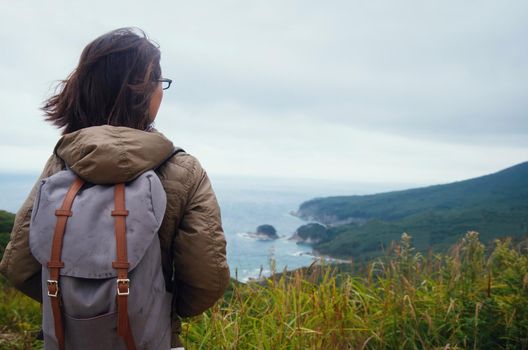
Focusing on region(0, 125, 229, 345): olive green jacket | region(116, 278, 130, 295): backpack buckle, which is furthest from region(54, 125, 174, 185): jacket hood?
region(116, 278, 130, 295): backpack buckle

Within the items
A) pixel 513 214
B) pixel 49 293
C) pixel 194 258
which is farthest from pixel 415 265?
pixel 513 214

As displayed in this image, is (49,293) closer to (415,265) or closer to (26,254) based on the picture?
(26,254)

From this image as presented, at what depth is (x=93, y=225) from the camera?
1297 millimetres

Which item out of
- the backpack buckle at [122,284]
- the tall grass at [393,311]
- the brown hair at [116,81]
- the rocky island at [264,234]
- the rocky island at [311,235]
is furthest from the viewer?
the rocky island at [311,235]

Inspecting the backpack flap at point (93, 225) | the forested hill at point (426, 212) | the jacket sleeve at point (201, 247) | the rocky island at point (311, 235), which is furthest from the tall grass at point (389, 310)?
the rocky island at point (311, 235)

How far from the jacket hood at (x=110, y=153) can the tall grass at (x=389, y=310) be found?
153 centimetres

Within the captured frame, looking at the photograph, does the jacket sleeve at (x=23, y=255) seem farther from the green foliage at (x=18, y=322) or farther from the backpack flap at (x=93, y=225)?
the green foliage at (x=18, y=322)

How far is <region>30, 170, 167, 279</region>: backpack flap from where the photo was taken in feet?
4.17

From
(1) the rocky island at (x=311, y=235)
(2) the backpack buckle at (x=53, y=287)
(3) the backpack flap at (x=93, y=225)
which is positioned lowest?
(1) the rocky island at (x=311, y=235)

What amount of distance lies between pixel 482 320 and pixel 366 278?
35.6 inches

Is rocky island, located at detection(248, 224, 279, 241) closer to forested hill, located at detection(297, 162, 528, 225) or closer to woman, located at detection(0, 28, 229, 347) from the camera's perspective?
forested hill, located at detection(297, 162, 528, 225)

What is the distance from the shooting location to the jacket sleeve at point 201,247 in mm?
1446

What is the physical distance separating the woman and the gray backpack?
0.09m

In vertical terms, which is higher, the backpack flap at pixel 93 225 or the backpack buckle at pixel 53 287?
the backpack flap at pixel 93 225
